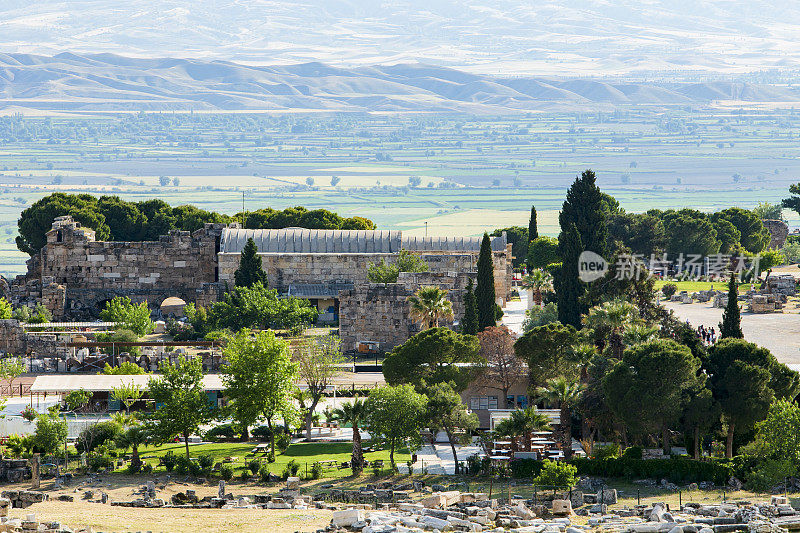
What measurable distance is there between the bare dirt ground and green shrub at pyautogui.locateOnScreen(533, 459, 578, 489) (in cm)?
892

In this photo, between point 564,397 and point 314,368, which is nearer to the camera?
point 564,397

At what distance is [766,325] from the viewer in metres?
92.8

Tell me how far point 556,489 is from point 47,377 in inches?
1257

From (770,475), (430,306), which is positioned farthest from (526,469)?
(430,306)

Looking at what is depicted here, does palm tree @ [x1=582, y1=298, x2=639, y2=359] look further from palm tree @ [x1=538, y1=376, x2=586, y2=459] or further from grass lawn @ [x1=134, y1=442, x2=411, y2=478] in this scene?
grass lawn @ [x1=134, y1=442, x2=411, y2=478]

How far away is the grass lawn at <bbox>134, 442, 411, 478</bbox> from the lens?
197ft

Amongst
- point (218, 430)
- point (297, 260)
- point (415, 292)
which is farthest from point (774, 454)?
point (297, 260)

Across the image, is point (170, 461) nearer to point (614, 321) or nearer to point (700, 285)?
point (614, 321)

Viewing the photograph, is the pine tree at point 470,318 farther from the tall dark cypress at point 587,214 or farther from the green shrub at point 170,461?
the green shrub at point 170,461

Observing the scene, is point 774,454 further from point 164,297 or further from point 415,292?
point 164,297

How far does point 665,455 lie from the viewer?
195 ft

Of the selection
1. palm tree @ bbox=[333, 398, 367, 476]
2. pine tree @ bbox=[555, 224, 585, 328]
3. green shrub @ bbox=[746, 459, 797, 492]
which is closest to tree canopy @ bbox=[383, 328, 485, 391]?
palm tree @ bbox=[333, 398, 367, 476]

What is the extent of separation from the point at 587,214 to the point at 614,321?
85.8 ft

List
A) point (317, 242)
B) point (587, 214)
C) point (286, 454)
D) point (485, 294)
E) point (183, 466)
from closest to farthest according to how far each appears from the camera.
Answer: point (183, 466) → point (286, 454) → point (485, 294) → point (587, 214) → point (317, 242)
